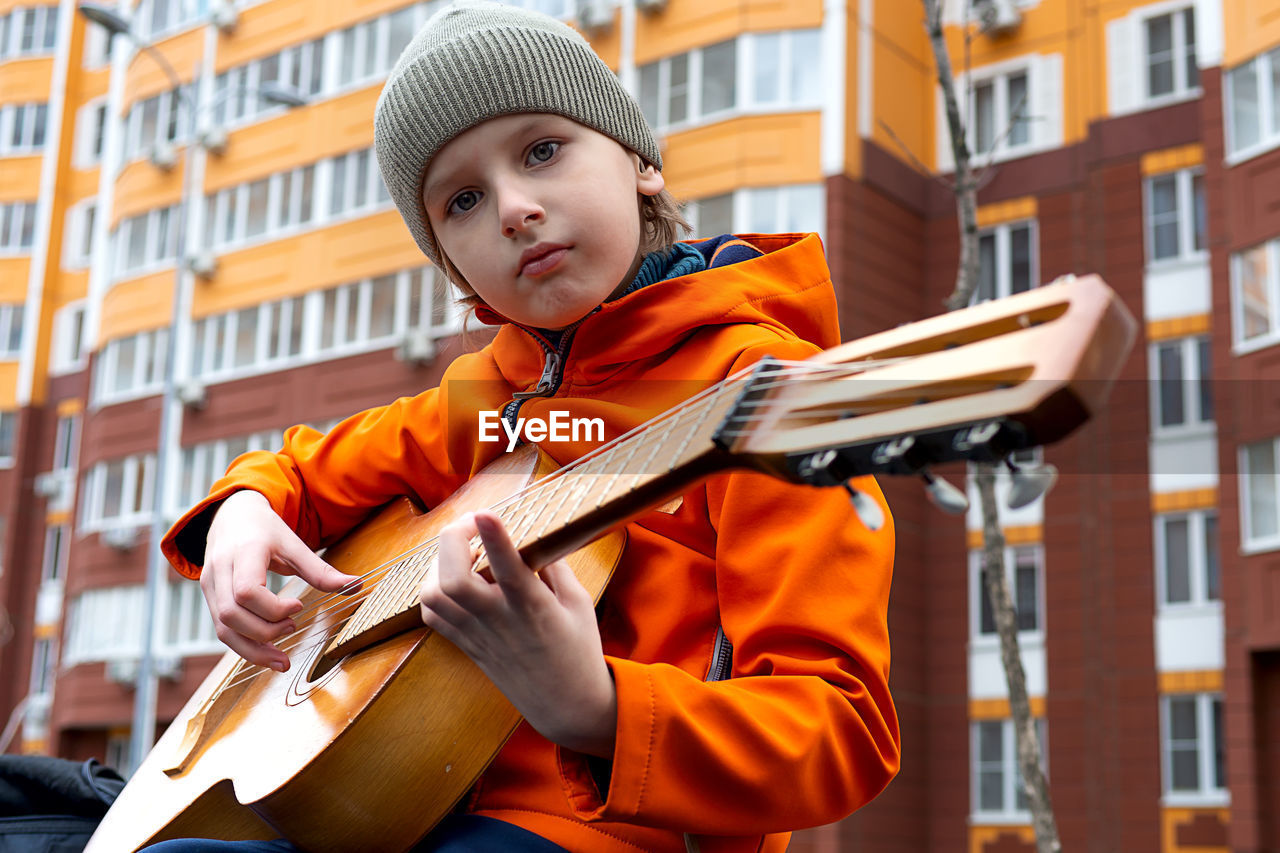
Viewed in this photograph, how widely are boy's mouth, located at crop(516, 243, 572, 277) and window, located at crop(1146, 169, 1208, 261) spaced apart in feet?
53.3

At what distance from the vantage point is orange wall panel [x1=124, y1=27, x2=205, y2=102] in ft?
81.4

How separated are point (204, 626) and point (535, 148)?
2154cm

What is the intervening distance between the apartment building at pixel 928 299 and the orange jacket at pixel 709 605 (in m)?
11.0

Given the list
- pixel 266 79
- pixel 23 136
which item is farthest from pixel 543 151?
pixel 23 136

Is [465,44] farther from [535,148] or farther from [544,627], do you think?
[544,627]

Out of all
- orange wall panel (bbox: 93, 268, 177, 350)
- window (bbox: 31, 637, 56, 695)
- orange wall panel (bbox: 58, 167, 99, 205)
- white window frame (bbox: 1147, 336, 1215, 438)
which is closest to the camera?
white window frame (bbox: 1147, 336, 1215, 438)

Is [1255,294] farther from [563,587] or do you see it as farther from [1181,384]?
[563,587]

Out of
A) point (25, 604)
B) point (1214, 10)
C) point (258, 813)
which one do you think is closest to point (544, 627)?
point (258, 813)

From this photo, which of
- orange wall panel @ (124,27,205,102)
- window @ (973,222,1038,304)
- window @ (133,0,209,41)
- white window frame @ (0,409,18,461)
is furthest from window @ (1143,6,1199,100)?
white window frame @ (0,409,18,461)

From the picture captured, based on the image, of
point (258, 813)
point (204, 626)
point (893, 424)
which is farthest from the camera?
point (204, 626)

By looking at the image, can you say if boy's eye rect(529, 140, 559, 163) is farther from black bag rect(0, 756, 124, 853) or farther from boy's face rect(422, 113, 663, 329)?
black bag rect(0, 756, 124, 853)

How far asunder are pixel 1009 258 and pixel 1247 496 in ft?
15.1

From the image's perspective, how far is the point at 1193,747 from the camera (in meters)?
15.3

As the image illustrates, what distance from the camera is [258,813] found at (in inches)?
61.2
